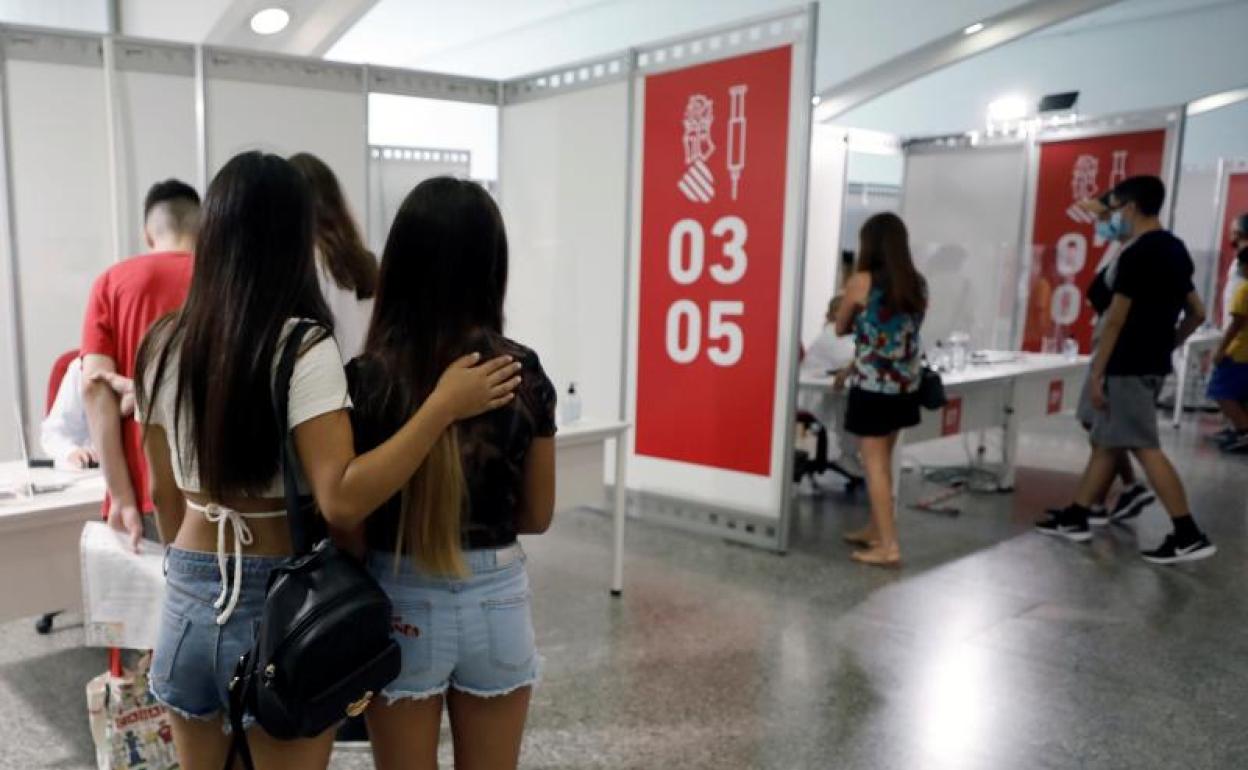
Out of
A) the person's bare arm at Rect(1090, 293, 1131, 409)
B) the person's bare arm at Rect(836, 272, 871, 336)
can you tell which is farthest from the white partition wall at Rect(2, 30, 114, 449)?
the person's bare arm at Rect(1090, 293, 1131, 409)

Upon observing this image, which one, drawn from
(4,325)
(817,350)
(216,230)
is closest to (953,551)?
(817,350)

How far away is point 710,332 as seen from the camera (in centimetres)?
416

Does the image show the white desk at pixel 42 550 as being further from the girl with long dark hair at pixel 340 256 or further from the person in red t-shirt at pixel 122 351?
the girl with long dark hair at pixel 340 256

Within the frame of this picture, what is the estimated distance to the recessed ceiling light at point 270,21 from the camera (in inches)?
220

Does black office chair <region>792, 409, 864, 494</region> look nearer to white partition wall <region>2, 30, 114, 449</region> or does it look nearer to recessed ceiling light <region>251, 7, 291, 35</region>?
white partition wall <region>2, 30, 114, 449</region>

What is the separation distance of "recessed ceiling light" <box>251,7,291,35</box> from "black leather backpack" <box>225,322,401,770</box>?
520 cm

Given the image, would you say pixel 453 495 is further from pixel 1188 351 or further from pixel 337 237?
pixel 1188 351

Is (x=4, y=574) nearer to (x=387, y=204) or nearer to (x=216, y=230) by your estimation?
(x=216, y=230)

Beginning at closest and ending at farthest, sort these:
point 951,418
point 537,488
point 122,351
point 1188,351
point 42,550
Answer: point 537,488 < point 122,351 < point 42,550 < point 951,418 < point 1188,351

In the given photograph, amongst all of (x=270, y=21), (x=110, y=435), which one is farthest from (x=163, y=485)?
(x=270, y=21)

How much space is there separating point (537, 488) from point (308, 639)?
38 cm

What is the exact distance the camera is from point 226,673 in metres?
1.26

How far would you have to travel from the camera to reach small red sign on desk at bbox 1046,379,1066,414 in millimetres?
5477

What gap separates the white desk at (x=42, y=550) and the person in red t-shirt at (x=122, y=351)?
0.33 meters
